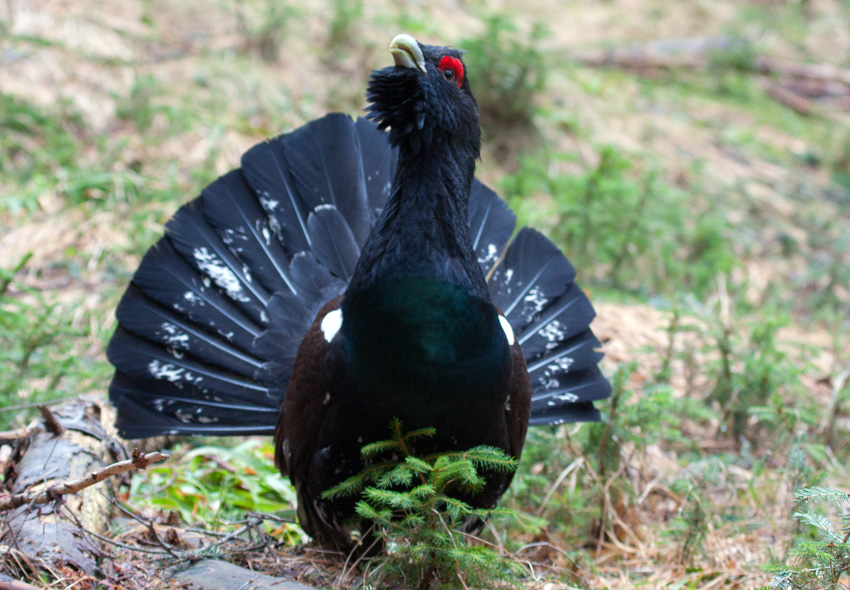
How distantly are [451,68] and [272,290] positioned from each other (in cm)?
153

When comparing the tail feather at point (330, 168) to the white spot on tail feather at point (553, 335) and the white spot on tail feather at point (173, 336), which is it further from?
the white spot on tail feather at point (553, 335)

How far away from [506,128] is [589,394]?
5104 mm

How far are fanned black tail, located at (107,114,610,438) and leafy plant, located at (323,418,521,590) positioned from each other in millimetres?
1126

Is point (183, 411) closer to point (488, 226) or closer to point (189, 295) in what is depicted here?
point (189, 295)

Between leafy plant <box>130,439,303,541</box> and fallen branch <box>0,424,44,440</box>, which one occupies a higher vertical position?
fallen branch <box>0,424,44,440</box>

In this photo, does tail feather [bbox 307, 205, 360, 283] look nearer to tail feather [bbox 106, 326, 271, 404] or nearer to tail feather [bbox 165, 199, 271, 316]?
tail feather [bbox 165, 199, 271, 316]

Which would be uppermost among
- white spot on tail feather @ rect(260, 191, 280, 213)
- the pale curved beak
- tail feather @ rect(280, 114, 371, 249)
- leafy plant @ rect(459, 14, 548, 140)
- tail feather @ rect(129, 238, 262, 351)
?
leafy plant @ rect(459, 14, 548, 140)

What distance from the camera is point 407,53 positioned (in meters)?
2.83

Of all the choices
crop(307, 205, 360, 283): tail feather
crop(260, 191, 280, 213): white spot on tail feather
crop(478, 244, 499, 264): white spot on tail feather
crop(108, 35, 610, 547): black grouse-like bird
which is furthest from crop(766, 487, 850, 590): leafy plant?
crop(260, 191, 280, 213): white spot on tail feather

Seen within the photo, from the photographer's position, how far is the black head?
285cm

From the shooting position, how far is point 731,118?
1105 cm

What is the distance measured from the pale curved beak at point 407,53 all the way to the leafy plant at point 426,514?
4.26 ft

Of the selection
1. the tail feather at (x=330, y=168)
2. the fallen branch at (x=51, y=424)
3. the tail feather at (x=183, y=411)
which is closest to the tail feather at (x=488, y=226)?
the tail feather at (x=330, y=168)

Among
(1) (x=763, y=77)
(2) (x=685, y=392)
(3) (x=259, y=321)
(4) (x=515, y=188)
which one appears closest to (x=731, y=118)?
(1) (x=763, y=77)
